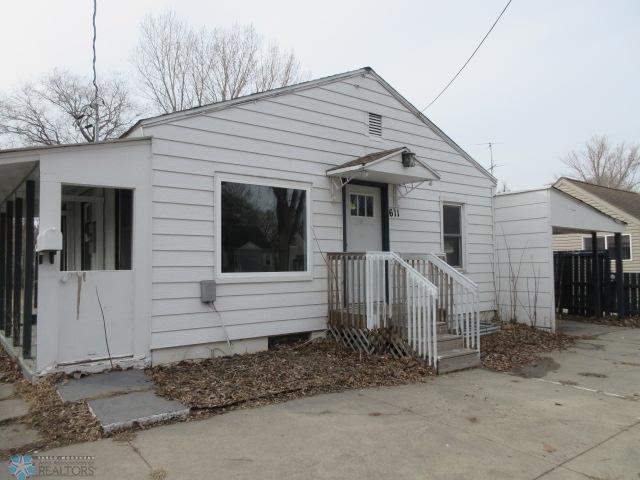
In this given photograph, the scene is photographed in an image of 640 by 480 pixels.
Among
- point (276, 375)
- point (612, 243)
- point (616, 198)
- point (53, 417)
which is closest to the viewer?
point (53, 417)

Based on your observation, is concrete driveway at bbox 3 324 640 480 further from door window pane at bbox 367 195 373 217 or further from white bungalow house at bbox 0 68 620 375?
door window pane at bbox 367 195 373 217

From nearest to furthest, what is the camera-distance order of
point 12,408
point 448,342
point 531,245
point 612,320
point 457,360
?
point 12,408 < point 457,360 < point 448,342 < point 531,245 < point 612,320

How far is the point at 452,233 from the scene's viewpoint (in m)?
9.72

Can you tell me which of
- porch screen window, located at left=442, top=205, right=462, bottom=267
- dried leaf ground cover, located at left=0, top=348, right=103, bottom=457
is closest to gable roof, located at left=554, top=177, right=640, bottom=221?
porch screen window, located at left=442, top=205, right=462, bottom=267

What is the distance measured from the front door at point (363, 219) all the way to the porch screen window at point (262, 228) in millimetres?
1020

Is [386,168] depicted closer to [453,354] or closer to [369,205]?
[369,205]

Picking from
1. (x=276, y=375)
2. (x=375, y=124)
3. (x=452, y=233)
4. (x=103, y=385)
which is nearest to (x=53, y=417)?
(x=103, y=385)

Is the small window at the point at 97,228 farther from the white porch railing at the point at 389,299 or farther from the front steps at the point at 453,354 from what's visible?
the front steps at the point at 453,354

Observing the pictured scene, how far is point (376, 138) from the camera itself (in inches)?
333

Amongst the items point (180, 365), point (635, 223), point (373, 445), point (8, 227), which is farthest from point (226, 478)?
point (635, 223)

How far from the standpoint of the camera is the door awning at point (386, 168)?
283 inches

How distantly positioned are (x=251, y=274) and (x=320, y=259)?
4.02 ft

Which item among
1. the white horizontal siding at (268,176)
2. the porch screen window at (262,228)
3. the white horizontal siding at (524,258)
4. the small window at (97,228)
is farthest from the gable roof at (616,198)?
the small window at (97,228)
